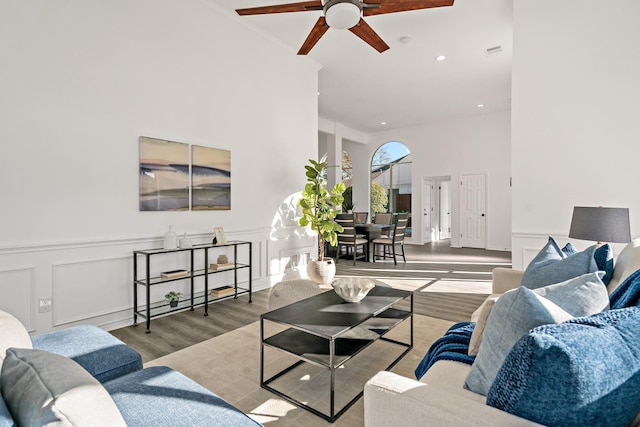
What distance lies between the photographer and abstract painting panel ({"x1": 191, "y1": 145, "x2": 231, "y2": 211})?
3.79 metres

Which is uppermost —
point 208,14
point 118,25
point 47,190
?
point 208,14

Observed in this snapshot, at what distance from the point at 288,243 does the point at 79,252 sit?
8.82ft

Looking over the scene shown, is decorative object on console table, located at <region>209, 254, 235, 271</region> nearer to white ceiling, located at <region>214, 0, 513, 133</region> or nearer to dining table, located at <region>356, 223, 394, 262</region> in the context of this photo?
white ceiling, located at <region>214, 0, 513, 133</region>

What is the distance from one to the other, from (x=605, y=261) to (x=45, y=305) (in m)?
3.95

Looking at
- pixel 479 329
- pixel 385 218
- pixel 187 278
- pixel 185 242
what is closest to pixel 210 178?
pixel 185 242

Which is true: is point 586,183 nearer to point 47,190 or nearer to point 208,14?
point 208,14

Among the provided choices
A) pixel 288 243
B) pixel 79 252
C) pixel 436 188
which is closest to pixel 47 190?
pixel 79 252

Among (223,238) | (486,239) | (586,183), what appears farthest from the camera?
(486,239)

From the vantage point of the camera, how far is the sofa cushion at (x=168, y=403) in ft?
3.56

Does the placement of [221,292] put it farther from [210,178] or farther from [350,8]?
[350,8]

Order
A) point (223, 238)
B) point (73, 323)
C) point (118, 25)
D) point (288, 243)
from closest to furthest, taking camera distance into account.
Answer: point (73, 323)
point (118, 25)
point (223, 238)
point (288, 243)

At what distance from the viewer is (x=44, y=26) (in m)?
2.71

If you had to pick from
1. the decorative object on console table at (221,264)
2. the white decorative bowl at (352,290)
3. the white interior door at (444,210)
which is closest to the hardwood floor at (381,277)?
the decorative object on console table at (221,264)

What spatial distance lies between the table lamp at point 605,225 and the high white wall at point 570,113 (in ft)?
3.31
